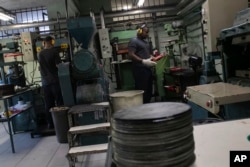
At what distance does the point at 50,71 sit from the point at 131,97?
5.44 ft

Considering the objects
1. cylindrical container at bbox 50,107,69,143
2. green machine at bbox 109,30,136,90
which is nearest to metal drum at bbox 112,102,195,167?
cylindrical container at bbox 50,107,69,143

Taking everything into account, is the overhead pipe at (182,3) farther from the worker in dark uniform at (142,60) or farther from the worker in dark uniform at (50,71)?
the worker in dark uniform at (50,71)

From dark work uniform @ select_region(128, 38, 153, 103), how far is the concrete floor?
1.68 m

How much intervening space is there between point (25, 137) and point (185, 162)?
409cm

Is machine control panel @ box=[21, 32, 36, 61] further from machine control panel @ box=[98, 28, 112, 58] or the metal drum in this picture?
the metal drum

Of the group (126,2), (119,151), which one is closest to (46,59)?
(119,151)

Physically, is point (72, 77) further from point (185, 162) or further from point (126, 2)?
point (126, 2)

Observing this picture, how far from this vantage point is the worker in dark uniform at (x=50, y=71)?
4281mm

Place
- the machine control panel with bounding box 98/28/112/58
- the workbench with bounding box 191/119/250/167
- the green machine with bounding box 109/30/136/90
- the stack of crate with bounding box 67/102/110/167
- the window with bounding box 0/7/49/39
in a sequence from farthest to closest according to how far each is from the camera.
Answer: the window with bounding box 0/7/49/39 → the green machine with bounding box 109/30/136/90 → the machine control panel with bounding box 98/28/112/58 → the stack of crate with bounding box 67/102/110/167 → the workbench with bounding box 191/119/250/167

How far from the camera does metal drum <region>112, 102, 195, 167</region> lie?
93cm

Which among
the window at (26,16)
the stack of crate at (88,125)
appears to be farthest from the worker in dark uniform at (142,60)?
the window at (26,16)

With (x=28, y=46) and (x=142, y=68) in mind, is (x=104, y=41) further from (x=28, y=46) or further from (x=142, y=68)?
(x=28, y=46)

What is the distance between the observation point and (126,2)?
26.3ft

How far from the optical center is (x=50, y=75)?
433cm
